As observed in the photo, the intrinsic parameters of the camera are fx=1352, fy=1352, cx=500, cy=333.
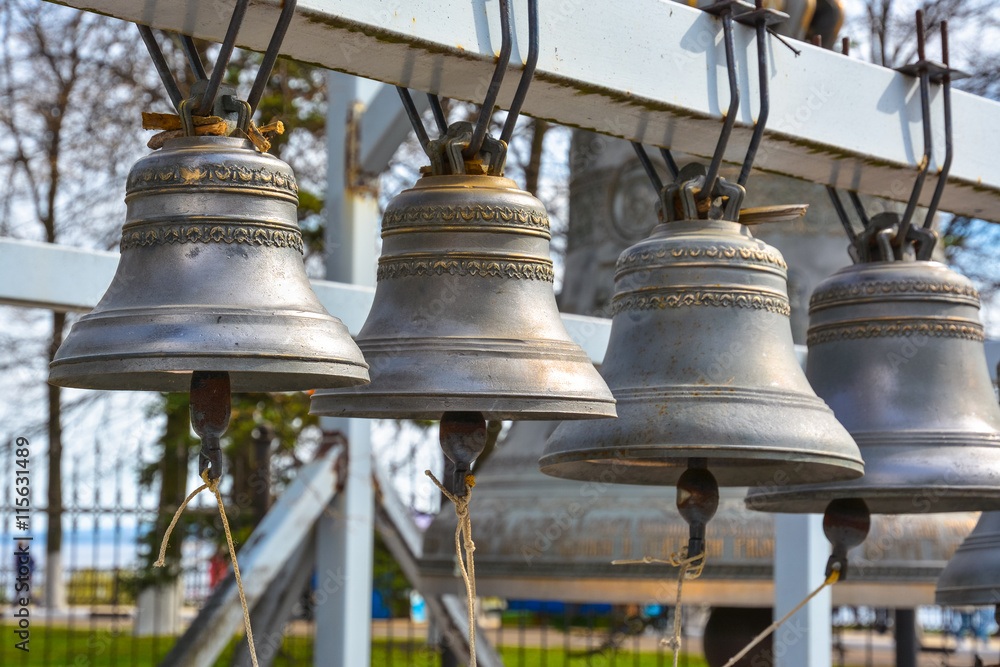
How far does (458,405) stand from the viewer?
210 cm

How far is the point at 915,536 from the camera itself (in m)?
4.79

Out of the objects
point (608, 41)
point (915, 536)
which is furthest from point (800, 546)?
point (608, 41)

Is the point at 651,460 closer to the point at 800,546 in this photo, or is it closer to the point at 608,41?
the point at 608,41

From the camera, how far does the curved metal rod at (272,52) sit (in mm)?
1866

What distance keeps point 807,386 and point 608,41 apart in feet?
2.42

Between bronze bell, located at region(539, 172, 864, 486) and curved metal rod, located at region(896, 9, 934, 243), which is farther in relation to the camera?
curved metal rod, located at region(896, 9, 934, 243)

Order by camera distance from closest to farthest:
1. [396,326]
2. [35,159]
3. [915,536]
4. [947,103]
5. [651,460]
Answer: [396,326] → [651,460] → [947,103] → [915,536] → [35,159]

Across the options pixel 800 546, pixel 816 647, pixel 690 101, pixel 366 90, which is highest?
pixel 366 90

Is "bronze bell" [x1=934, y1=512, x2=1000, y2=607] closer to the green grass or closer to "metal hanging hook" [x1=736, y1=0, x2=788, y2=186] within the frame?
"metal hanging hook" [x1=736, y1=0, x2=788, y2=186]

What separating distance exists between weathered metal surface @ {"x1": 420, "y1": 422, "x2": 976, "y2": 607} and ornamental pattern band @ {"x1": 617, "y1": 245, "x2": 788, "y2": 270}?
2.12m

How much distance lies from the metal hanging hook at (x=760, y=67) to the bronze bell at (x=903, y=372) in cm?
49

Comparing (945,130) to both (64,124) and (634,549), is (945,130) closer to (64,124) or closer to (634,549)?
(634,549)

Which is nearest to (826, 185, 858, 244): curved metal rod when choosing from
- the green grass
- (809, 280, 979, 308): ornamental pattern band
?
(809, 280, 979, 308): ornamental pattern band

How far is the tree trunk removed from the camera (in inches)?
382
